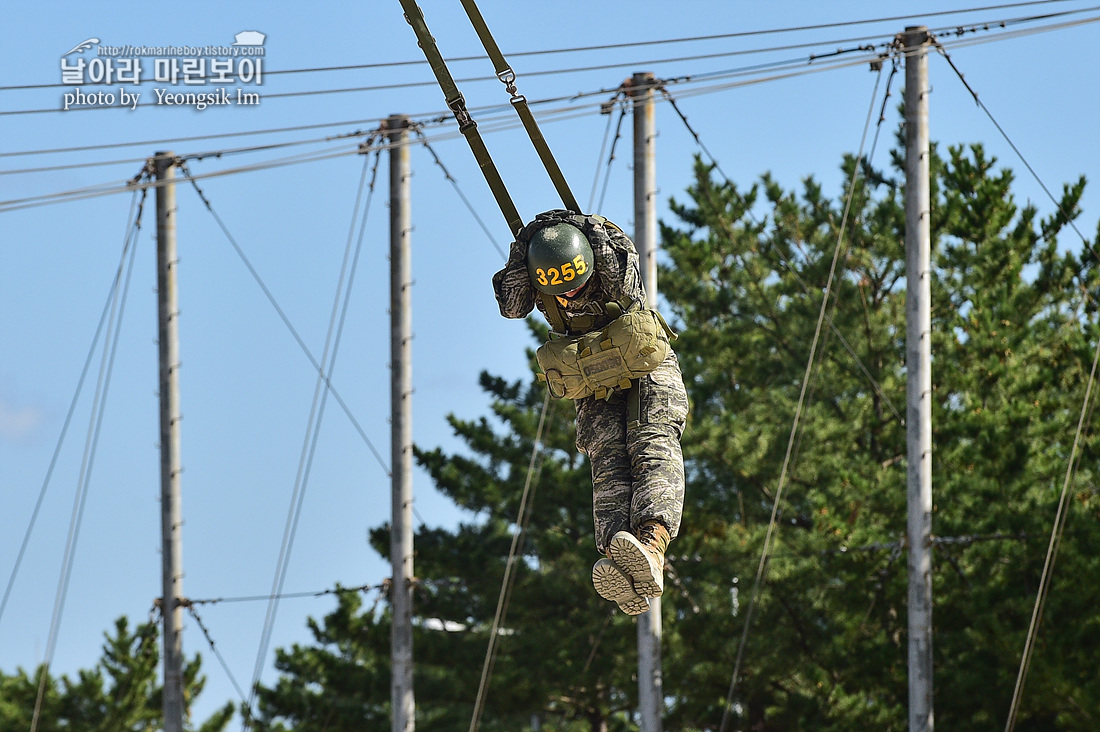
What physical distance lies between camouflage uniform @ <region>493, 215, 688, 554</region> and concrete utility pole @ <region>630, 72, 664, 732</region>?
10.2m

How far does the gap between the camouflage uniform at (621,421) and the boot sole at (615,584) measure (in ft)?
1.45

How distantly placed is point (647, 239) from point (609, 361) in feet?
35.4

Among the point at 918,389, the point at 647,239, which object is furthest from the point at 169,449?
the point at 918,389

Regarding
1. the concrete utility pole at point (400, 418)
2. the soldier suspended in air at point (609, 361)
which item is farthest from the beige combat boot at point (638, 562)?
the concrete utility pole at point (400, 418)

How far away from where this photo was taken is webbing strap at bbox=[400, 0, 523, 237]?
416 inches

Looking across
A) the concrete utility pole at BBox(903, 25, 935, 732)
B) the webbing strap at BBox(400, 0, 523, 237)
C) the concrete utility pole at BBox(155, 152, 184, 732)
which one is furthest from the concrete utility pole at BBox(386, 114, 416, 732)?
the webbing strap at BBox(400, 0, 523, 237)

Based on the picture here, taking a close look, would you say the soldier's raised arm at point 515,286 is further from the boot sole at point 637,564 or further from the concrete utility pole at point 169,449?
the concrete utility pole at point 169,449

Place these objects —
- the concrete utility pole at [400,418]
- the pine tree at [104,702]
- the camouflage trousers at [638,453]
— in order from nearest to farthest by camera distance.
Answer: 1. the camouflage trousers at [638,453]
2. the concrete utility pole at [400,418]
3. the pine tree at [104,702]

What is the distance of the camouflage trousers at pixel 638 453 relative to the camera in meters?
10.7

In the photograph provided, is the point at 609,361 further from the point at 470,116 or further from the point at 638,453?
the point at 470,116

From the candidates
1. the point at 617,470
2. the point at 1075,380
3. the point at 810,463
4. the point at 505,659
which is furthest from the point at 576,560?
the point at 617,470

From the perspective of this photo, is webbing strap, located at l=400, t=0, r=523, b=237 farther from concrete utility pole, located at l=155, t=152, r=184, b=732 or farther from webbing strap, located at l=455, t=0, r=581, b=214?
concrete utility pole, located at l=155, t=152, r=184, b=732

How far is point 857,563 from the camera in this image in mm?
26250

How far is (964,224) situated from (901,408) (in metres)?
3.27
